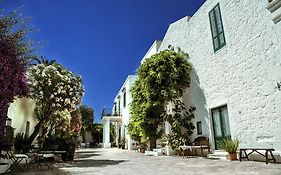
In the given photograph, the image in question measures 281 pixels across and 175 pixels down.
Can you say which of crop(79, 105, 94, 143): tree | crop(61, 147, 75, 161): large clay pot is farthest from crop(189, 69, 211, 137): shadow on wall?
crop(79, 105, 94, 143): tree

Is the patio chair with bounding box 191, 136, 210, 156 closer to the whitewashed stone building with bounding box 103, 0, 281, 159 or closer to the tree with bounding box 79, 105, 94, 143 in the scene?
the whitewashed stone building with bounding box 103, 0, 281, 159

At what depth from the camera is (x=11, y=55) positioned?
18.9 ft

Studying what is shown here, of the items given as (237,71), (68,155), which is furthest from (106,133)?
(237,71)

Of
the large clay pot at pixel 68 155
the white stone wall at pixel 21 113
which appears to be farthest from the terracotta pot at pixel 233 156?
the white stone wall at pixel 21 113

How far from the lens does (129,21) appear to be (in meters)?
14.8

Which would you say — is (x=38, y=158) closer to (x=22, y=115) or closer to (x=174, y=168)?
(x=174, y=168)

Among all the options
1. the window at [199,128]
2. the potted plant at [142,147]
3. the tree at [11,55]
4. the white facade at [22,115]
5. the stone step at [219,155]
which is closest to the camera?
the tree at [11,55]

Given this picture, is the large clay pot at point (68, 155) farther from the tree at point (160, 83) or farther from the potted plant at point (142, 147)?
the potted plant at point (142, 147)

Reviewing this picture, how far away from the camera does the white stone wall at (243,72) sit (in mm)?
7750

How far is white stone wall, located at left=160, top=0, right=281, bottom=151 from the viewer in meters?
7.75

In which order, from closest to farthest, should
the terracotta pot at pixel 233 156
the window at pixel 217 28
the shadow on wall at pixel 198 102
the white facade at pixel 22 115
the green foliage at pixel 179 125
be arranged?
the terracotta pot at pixel 233 156 → the white facade at pixel 22 115 → the window at pixel 217 28 → the shadow on wall at pixel 198 102 → the green foliage at pixel 179 125

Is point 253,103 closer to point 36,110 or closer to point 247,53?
point 247,53

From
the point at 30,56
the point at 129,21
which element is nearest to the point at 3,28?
the point at 30,56


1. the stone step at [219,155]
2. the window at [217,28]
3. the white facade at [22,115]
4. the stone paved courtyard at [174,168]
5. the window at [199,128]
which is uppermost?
the window at [217,28]
